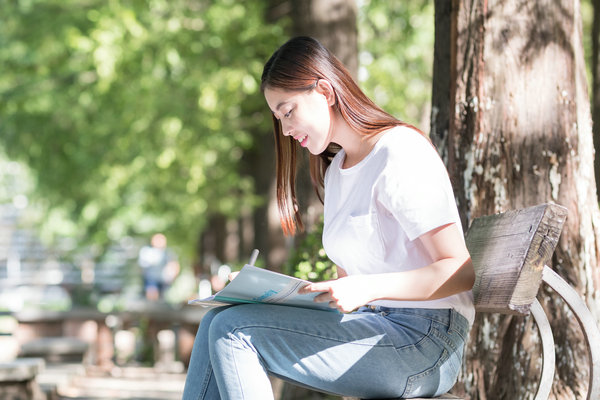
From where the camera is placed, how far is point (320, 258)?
4.55 m

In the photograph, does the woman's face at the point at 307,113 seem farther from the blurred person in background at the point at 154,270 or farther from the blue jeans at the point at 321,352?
the blurred person in background at the point at 154,270

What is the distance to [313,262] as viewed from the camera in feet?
15.1

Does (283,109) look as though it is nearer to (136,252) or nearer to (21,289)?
(21,289)

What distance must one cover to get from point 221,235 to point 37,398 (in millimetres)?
11165

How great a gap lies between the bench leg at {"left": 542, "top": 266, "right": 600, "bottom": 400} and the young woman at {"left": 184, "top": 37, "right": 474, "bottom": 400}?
30 cm

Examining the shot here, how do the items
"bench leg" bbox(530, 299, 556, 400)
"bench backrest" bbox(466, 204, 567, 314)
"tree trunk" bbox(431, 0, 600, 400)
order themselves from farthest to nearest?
"tree trunk" bbox(431, 0, 600, 400), "bench leg" bbox(530, 299, 556, 400), "bench backrest" bbox(466, 204, 567, 314)

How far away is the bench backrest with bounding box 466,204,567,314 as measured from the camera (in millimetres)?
2533

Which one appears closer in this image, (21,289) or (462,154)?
(462,154)

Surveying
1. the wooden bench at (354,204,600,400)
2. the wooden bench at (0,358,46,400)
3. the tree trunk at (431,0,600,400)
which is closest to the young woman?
the wooden bench at (354,204,600,400)

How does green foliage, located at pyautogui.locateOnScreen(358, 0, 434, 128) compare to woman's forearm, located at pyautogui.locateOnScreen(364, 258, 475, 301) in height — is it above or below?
above

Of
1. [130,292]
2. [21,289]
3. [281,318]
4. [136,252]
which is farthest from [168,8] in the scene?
[136,252]

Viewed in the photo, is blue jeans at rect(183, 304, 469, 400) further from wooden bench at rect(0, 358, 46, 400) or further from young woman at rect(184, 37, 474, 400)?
wooden bench at rect(0, 358, 46, 400)

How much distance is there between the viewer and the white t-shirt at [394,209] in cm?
245

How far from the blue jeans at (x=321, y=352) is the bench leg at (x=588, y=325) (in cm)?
45
